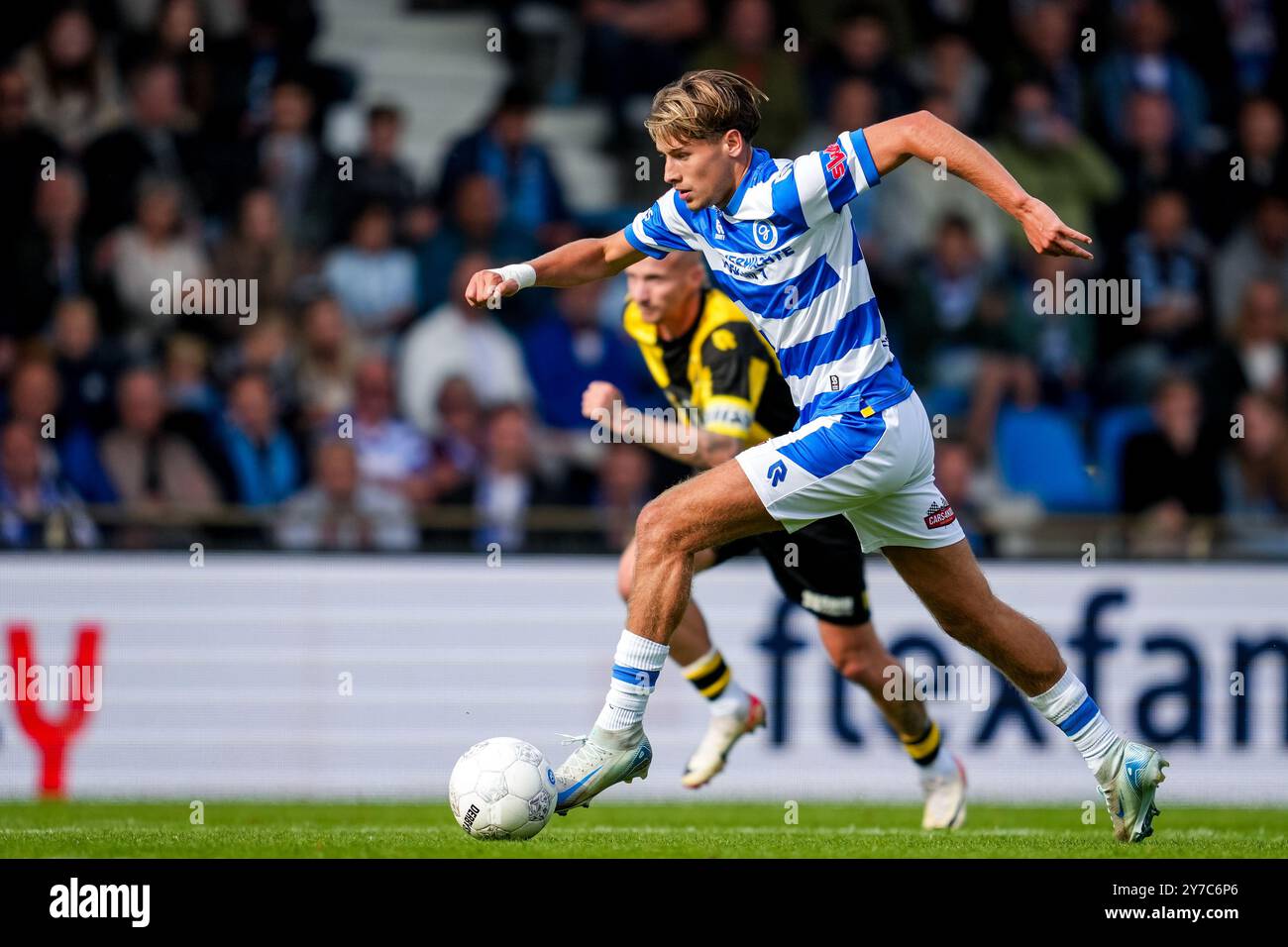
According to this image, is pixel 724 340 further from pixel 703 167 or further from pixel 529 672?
pixel 529 672

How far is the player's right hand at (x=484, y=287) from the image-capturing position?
6551mm

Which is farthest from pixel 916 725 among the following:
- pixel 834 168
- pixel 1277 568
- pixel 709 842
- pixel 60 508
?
pixel 60 508

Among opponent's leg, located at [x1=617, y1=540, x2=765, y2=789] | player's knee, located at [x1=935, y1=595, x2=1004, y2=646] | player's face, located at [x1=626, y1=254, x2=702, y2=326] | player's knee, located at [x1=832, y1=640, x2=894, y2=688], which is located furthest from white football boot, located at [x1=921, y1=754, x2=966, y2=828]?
player's face, located at [x1=626, y1=254, x2=702, y2=326]

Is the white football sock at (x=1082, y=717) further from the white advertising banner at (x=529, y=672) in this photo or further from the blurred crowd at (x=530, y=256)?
the blurred crowd at (x=530, y=256)

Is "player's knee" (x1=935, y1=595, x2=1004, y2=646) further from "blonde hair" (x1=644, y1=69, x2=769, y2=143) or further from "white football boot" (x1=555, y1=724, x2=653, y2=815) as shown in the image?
"blonde hair" (x1=644, y1=69, x2=769, y2=143)

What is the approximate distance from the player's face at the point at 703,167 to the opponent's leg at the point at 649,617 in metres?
1.00

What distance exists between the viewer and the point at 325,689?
1093cm

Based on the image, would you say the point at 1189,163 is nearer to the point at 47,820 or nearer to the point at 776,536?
the point at 776,536

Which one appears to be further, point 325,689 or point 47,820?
point 325,689

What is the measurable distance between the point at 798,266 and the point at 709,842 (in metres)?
2.22

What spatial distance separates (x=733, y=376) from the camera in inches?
317
